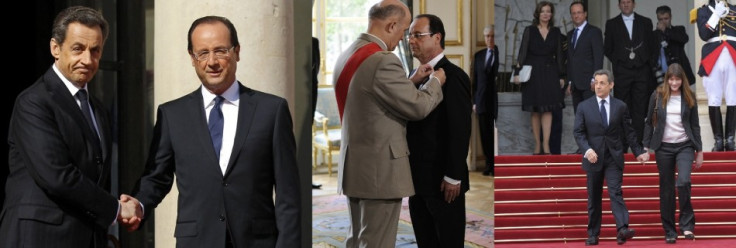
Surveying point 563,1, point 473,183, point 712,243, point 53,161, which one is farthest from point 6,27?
point 473,183

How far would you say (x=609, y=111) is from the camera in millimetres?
5238

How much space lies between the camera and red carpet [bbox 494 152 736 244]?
5297 millimetres

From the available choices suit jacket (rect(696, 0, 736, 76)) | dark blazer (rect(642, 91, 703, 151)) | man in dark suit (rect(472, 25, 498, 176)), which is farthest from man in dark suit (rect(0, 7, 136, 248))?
man in dark suit (rect(472, 25, 498, 176))

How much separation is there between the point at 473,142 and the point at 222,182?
28.6 feet

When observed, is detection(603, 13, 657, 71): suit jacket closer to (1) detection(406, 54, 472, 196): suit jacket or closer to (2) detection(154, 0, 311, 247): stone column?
(1) detection(406, 54, 472, 196): suit jacket

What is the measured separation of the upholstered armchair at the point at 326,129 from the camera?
451 inches

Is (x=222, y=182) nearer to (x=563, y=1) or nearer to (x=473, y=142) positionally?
(x=563, y=1)

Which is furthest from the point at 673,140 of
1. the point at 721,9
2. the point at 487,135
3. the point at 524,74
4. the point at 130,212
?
the point at 487,135

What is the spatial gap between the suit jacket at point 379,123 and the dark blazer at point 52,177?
1.59 meters

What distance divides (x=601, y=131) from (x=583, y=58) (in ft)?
1.21

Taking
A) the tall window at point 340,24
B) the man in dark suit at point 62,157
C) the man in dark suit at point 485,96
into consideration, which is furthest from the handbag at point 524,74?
the tall window at point 340,24

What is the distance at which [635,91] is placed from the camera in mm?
5309

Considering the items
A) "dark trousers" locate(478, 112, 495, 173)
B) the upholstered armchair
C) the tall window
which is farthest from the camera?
the tall window

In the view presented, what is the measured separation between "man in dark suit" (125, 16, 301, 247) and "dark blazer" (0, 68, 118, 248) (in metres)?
0.23
